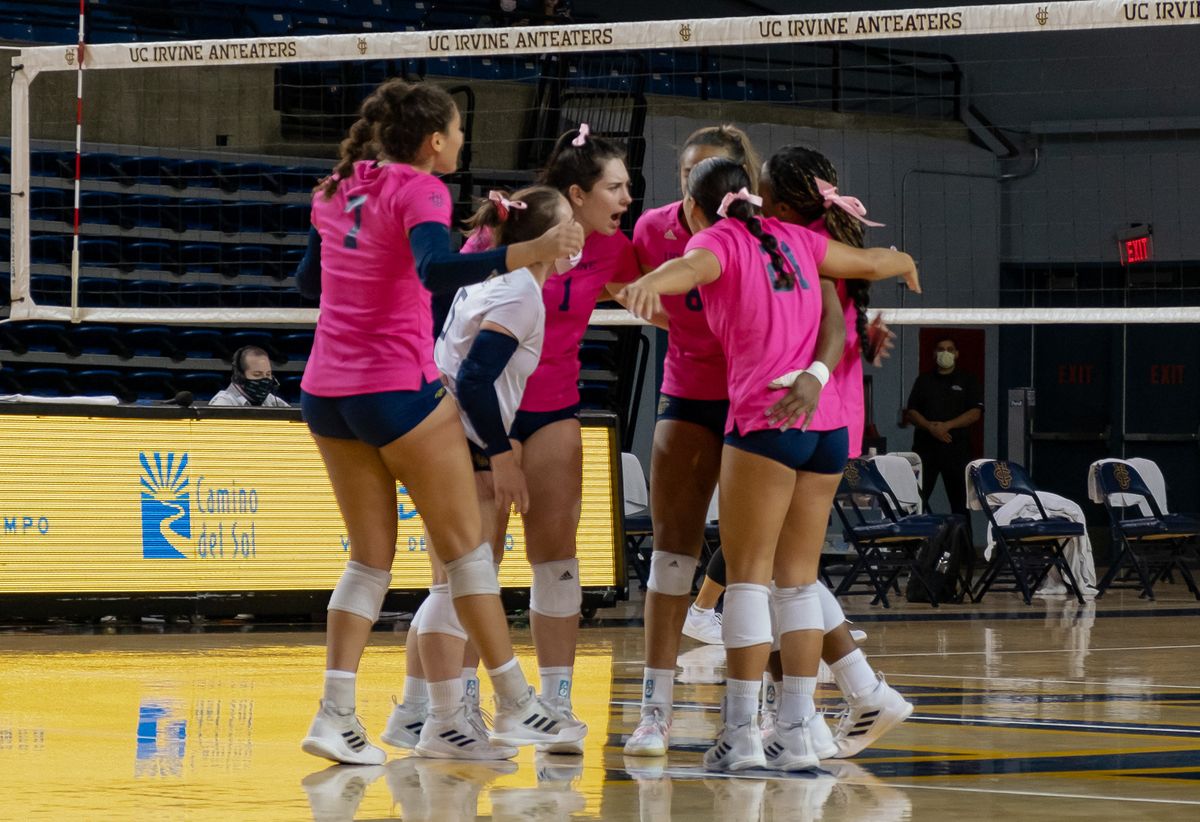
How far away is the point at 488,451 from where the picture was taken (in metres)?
4.32

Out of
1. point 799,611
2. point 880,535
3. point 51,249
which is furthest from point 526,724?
point 51,249

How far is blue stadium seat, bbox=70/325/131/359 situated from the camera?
45.0 feet

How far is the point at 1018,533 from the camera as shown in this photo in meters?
11.7

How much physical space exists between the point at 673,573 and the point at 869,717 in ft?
2.05

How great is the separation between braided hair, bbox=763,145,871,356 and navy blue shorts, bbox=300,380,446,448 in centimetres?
106

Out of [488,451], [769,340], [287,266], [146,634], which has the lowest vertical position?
[146,634]

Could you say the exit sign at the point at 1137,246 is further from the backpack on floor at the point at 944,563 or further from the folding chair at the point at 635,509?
the folding chair at the point at 635,509

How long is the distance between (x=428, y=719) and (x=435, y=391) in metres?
0.79

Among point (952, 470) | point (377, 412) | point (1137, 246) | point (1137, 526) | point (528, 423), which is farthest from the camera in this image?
point (1137, 246)

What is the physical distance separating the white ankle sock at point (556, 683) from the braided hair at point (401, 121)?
1.36 meters

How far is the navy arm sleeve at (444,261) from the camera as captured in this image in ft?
12.9

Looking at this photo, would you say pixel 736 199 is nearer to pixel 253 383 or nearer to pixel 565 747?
pixel 565 747

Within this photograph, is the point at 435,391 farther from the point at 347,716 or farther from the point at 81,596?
the point at 81,596

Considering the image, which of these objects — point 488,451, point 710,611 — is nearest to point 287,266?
point 710,611
